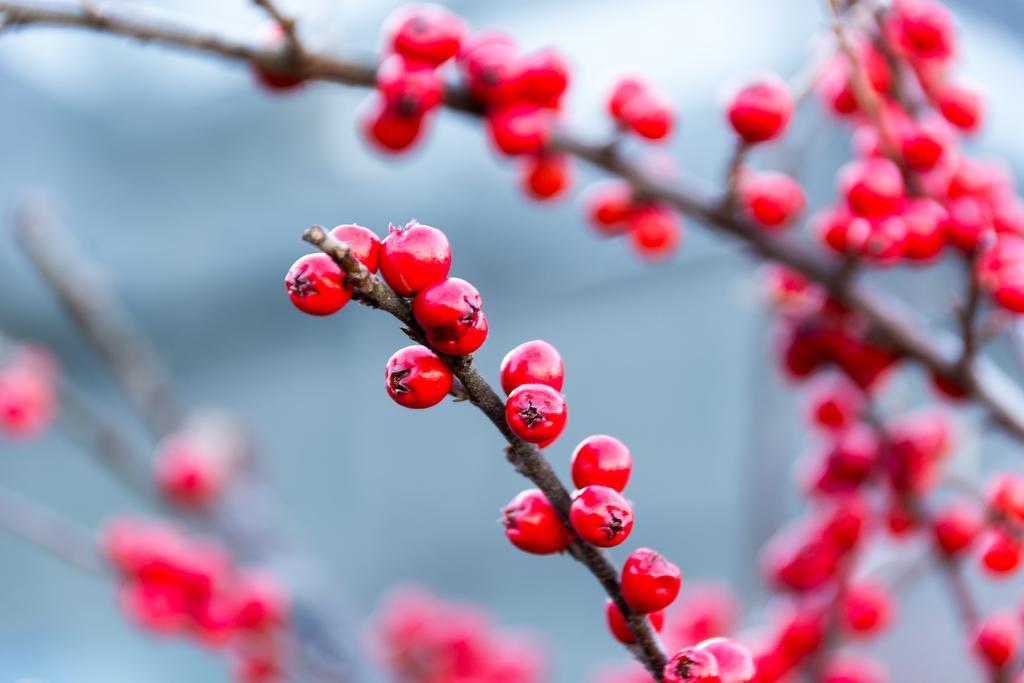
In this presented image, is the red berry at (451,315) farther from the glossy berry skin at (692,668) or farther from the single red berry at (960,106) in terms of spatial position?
the single red berry at (960,106)

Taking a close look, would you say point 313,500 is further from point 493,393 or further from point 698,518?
point 493,393

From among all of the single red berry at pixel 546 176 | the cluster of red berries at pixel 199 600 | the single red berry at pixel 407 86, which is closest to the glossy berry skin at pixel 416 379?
the single red berry at pixel 407 86

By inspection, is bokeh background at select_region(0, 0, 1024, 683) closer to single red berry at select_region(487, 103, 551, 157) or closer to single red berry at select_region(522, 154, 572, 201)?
single red berry at select_region(522, 154, 572, 201)

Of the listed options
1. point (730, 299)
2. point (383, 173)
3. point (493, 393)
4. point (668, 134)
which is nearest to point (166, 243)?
point (383, 173)

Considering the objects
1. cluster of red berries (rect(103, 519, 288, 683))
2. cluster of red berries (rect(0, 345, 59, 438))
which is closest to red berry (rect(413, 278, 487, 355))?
cluster of red berries (rect(103, 519, 288, 683))

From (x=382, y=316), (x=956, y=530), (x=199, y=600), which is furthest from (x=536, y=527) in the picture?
(x=382, y=316)
